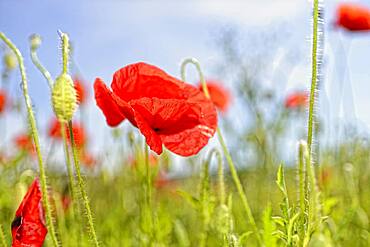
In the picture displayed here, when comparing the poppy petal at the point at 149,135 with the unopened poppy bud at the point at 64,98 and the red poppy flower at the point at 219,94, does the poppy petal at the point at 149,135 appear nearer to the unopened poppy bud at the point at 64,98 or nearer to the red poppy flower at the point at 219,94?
the unopened poppy bud at the point at 64,98

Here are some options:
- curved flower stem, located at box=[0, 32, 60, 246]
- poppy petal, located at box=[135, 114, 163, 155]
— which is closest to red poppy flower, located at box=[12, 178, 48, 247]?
curved flower stem, located at box=[0, 32, 60, 246]

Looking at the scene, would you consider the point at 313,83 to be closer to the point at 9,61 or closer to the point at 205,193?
the point at 205,193

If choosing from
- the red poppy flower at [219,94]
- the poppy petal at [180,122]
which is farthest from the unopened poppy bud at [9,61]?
the poppy petal at [180,122]

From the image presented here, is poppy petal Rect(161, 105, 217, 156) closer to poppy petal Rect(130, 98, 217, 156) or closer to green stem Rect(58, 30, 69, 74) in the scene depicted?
poppy petal Rect(130, 98, 217, 156)

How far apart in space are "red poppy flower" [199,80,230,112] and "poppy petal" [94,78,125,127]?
1716 millimetres

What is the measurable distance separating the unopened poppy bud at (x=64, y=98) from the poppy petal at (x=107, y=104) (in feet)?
0.43

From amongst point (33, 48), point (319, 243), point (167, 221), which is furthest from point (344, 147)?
point (319, 243)

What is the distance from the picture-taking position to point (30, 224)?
979 millimetres

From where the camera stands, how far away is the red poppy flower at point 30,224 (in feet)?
3.18

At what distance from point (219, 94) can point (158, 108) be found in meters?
1.92

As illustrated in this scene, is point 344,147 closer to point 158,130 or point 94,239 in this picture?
point 158,130

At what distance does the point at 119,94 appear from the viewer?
3.52ft

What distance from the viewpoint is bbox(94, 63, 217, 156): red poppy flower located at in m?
1.06

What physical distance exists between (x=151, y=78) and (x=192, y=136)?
14cm
